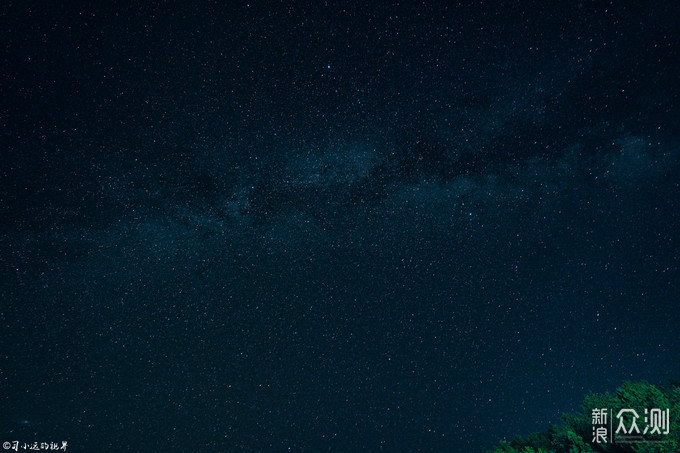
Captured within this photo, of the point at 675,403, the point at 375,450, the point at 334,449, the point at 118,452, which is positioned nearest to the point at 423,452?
the point at 375,450

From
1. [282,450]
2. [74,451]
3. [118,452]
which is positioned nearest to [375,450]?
[282,450]

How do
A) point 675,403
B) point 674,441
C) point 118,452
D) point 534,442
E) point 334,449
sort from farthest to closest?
1. point 334,449
2. point 118,452
3. point 534,442
4. point 675,403
5. point 674,441

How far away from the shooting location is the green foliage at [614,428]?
Answer: 90.7 inches

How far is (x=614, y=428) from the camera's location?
105 inches

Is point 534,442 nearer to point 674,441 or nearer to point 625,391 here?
point 625,391

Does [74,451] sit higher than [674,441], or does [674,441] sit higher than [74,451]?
[674,441]

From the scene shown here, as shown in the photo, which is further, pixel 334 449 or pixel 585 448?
pixel 334 449

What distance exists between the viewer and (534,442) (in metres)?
3.38

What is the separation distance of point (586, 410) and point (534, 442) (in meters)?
0.67

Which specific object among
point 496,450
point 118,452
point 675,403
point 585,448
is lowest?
point 118,452

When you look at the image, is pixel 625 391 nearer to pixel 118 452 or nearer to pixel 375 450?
pixel 375 450

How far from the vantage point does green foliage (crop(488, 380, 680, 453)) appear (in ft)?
7.55

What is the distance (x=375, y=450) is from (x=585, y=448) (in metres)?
13.4

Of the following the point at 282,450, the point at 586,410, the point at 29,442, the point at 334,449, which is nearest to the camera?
the point at 586,410
